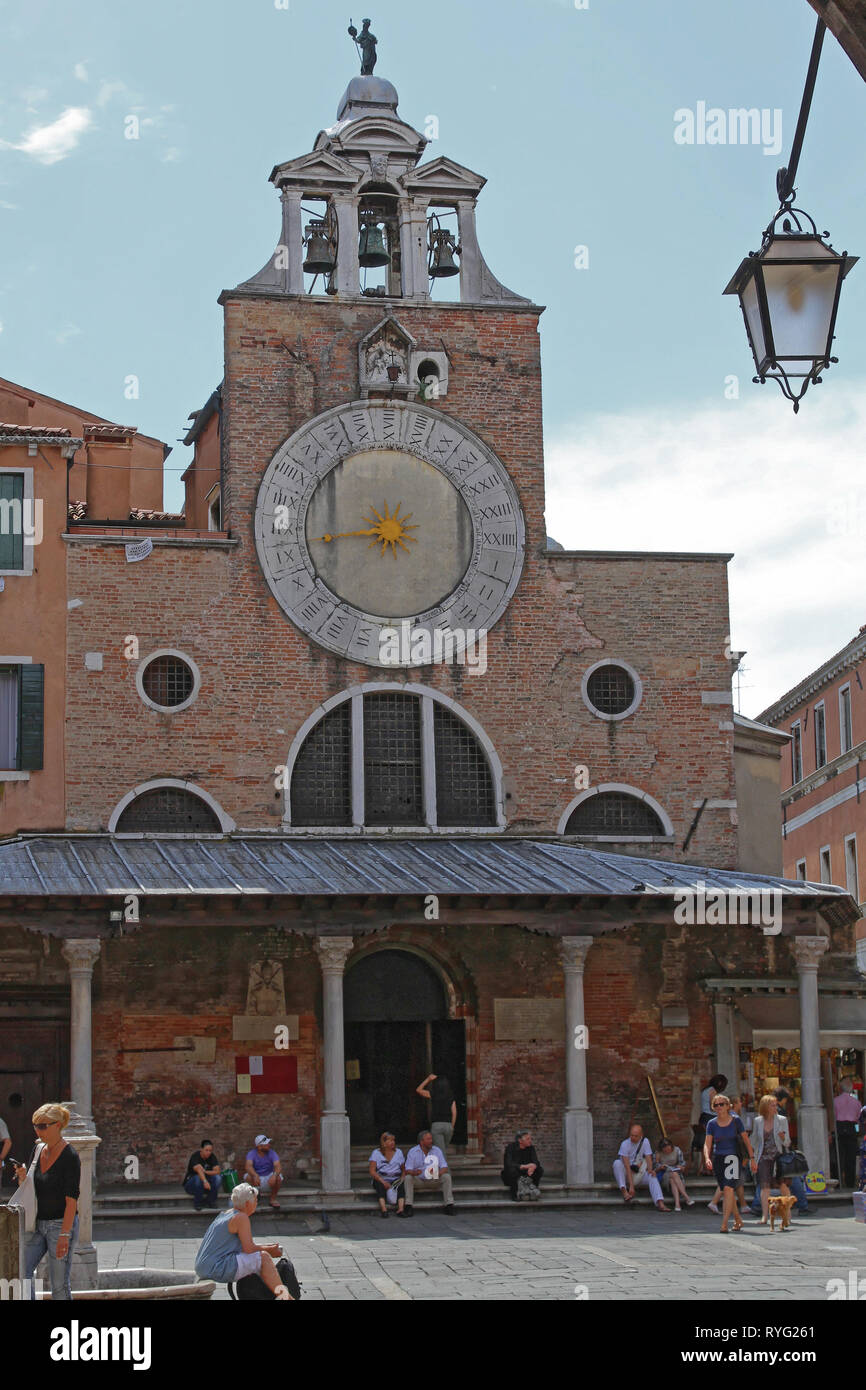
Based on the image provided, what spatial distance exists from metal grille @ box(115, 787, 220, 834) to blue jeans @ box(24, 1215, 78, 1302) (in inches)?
534

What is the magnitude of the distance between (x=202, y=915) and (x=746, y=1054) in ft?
26.4

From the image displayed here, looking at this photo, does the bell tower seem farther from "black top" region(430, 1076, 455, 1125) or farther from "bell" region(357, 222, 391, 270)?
"black top" region(430, 1076, 455, 1125)

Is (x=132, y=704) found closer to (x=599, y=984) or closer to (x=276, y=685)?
(x=276, y=685)

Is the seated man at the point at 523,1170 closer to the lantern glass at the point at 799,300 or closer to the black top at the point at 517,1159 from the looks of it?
the black top at the point at 517,1159

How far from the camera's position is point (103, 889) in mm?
23438

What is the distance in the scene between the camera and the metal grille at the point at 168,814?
26859 mm

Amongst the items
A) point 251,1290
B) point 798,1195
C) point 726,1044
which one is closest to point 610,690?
point 726,1044

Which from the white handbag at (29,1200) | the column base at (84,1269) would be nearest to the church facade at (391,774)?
the column base at (84,1269)

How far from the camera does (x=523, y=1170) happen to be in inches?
931

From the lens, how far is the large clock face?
27938mm

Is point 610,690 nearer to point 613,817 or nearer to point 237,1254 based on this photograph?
point 613,817

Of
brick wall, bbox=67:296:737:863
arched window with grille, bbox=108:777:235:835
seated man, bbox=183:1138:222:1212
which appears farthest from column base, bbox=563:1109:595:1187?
arched window with grille, bbox=108:777:235:835

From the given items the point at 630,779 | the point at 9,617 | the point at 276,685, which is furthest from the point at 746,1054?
the point at 9,617

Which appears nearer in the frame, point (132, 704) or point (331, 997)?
point (331, 997)
